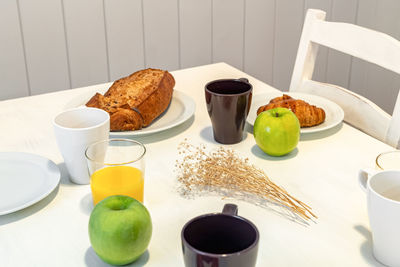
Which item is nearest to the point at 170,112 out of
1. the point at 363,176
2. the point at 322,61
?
the point at 363,176

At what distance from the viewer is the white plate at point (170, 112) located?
1198 millimetres

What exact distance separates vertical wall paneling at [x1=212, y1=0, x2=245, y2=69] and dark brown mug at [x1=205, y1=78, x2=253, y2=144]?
4.43 feet

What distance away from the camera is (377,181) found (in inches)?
31.0

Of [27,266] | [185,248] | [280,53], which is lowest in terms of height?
[280,53]

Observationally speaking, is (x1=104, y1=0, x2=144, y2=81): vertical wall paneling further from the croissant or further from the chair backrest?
the croissant

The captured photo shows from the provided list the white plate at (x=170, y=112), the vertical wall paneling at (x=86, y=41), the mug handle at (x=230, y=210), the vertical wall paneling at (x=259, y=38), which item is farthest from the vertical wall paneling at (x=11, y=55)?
the mug handle at (x=230, y=210)

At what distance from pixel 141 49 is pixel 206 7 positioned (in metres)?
0.37

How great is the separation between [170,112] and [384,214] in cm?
72

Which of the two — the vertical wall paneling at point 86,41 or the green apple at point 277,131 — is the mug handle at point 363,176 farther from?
the vertical wall paneling at point 86,41

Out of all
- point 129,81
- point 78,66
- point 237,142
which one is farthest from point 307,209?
point 78,66

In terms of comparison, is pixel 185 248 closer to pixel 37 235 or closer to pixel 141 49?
pixel 37 235

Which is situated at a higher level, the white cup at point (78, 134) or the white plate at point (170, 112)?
the white cup at point (78, 134)

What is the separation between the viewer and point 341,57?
116 inches

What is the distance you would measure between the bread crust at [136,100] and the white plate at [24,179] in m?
0.21
